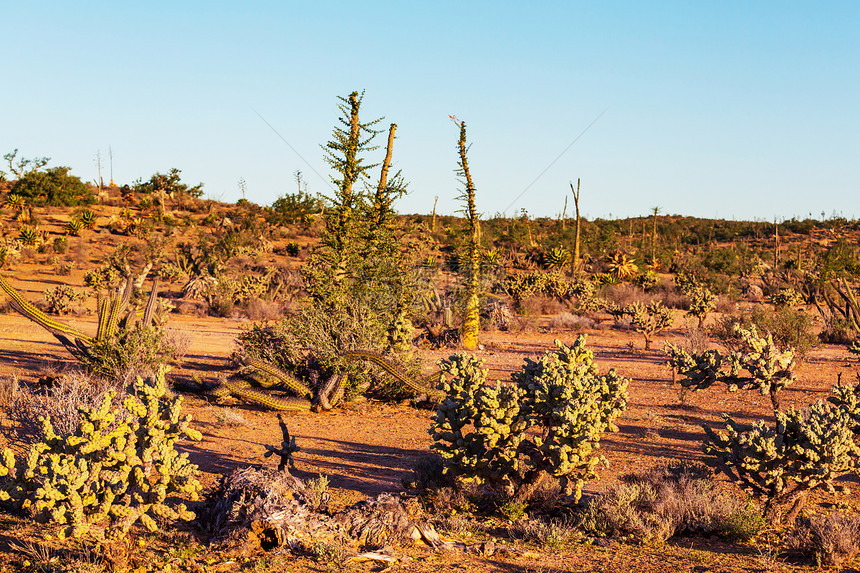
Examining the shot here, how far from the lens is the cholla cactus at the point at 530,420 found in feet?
19.2

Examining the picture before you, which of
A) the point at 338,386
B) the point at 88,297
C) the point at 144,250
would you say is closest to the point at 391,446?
the point at 338,386

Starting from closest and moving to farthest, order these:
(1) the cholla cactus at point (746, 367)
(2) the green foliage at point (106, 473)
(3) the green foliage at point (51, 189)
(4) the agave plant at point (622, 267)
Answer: (2) the green foliage at point (106, 473), (1) the cholla cactus at point (746, 367), (4) the agave plant at point (622, 267), (3) the green foliage at point (51, 189)

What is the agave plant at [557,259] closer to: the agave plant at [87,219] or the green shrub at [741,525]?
the agave plant at [87,219]

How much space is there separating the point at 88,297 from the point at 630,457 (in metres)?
21.4

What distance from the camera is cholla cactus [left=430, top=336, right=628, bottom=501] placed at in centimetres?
586

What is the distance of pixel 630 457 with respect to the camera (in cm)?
811

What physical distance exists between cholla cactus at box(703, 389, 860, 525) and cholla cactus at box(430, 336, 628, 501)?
42.3 inches

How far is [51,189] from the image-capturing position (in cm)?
4062

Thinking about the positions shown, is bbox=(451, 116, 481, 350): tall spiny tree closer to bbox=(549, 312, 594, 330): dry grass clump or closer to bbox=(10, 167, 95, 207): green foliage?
bbox=(549, 312, 594, 330): dry grass clump

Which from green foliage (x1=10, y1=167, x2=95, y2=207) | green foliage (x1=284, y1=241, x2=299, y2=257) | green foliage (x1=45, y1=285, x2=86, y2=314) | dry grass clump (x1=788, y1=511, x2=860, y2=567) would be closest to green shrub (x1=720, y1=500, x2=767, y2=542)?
dry grass clump (x1=788, y1=511, x2=860, y2=567)

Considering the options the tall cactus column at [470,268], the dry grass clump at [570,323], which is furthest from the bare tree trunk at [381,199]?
the dry grass clump at [570,323]

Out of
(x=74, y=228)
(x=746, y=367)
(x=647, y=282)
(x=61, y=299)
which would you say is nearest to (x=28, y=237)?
(x=74, y=228)

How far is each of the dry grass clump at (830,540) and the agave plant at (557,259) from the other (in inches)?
1034

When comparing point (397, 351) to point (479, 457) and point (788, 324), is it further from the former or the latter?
point (788, 324)
